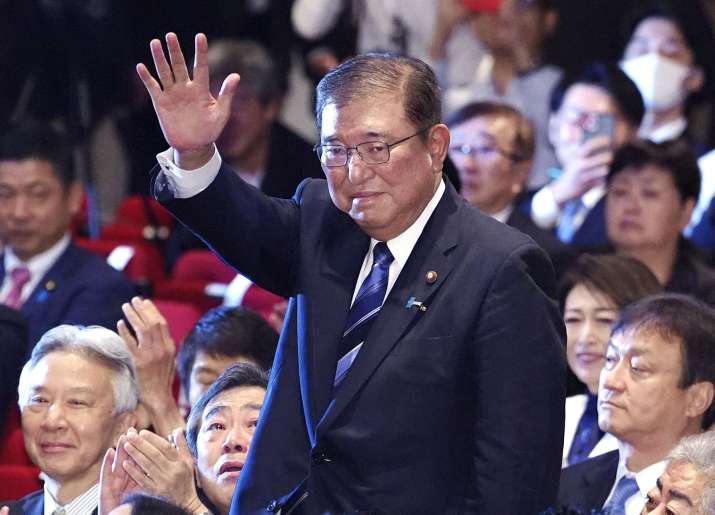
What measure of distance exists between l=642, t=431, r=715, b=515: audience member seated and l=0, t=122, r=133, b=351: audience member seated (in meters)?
2.03

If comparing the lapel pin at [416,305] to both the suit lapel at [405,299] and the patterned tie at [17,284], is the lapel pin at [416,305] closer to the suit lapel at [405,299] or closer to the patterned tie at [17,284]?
the suit lapel at [405,299]

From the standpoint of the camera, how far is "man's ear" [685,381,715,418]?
3176mm

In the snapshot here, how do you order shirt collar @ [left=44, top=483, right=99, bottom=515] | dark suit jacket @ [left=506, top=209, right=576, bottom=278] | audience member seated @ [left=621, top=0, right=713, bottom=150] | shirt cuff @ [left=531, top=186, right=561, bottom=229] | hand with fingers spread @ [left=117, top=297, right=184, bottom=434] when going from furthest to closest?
1. audience member seated @ [left=621, top=0, right=713, bottom=150]
2. shirt cuff @ [left=531, top=186, right=561, bottom=229]
3. dark suit jacket @ [left=506, top=209, right=576, bottom=278]
4. hand with fingers spread @ [left=117, top=297, right=184, bottom=434]
5. shirt collar @ [left=44, top=483, right=99, bottom=515]

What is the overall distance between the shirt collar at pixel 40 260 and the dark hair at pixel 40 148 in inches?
8.8

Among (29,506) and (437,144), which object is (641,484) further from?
(29,506)

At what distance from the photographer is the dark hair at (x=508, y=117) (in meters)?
4.74

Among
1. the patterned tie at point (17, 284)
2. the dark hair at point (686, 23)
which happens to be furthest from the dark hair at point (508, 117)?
the patterned tie at point (17, 284)

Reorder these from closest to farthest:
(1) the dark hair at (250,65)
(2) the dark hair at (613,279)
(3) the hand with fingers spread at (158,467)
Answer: (3) the hand with fingers spread at (158,467) < (2) the dark hair at (613,279) < (1) the dark hair at (250,65)

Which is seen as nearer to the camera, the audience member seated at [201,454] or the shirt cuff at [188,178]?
the shirt cuff at [188,178]

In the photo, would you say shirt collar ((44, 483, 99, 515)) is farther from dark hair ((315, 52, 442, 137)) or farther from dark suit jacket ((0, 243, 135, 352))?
dark hair ((315, 52, 442, 137))

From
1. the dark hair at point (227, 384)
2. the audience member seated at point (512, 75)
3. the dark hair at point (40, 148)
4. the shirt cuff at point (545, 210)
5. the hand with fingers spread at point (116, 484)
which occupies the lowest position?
the hand with fingers spread at point (116, 484)

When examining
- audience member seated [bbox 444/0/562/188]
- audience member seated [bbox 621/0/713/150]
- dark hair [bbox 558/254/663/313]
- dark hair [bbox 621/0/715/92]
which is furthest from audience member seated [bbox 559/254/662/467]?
dark hair [bbox 621/0/715/92]

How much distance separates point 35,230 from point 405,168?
99.3 inches

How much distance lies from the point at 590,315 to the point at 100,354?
1231mm
